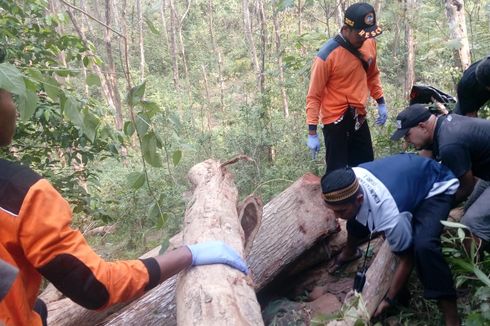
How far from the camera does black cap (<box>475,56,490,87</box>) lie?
10.2 ft

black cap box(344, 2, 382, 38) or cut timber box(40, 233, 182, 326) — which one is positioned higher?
black cap box(344, 2, 382, 38)

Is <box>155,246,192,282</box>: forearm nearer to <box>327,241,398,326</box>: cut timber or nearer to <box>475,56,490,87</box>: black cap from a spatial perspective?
<box>327,241,398,326</box>: cut timber

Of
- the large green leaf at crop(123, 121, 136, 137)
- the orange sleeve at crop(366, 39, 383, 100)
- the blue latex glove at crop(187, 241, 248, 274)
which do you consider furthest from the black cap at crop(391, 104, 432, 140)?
the large green leaf at crop(123, 121, 136, 137)

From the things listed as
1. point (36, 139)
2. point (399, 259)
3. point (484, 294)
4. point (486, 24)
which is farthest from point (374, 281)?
point (486, 24)

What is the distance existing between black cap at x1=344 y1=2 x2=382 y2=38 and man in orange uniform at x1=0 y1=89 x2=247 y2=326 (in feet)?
9.99

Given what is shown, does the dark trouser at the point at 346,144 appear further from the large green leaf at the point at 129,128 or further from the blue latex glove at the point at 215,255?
the large green leaf at the point at 129,128

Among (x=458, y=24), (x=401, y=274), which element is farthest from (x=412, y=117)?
(x=458, y=24)

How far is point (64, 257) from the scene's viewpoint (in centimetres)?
155

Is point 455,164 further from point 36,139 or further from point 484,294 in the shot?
point 36,139

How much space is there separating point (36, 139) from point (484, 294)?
3965 millimetres

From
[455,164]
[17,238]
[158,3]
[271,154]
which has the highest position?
[158,3]

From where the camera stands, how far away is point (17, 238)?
1494 millimetres

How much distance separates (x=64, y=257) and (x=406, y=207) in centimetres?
210

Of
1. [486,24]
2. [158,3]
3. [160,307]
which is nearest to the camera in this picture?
[158,3]
